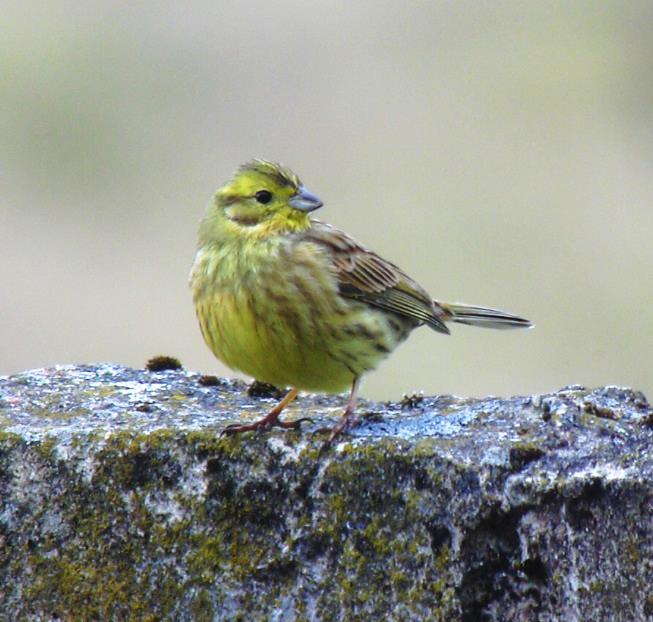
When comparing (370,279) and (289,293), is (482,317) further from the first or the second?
(289,293)

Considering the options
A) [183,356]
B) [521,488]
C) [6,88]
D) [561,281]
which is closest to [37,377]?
[521,488]

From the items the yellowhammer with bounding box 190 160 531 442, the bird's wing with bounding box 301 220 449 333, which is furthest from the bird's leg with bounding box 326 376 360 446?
the bird's wing with bounding box 301 220 449 333

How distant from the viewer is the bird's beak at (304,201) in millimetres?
5488

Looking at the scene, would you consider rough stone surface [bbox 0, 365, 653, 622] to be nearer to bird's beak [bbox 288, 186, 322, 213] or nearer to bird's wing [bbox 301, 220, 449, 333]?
bird's wing [bbox 301, 220, 449, 333]

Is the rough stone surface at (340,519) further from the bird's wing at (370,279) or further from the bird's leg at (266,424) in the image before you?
the bird's wing at (370,279)

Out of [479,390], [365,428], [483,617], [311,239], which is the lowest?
[479,390]

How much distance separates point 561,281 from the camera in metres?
9.98

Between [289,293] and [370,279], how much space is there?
21.0 inches

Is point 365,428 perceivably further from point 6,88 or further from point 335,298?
point 6,88

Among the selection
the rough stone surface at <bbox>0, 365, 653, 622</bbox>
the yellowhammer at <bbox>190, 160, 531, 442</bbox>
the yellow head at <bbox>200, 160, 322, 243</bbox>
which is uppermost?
Result: the yellow head at <bbox>200, 160, 322, 243</bbox>

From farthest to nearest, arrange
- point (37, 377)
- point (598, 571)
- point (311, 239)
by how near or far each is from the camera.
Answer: point (311, 239)
point (37, 377)
point (598, 571)

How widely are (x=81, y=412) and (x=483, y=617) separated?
149 cm

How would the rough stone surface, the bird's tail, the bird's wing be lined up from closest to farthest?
the rough stone surface → the bird's wing → the bird's tail

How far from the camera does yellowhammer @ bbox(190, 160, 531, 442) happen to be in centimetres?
500
